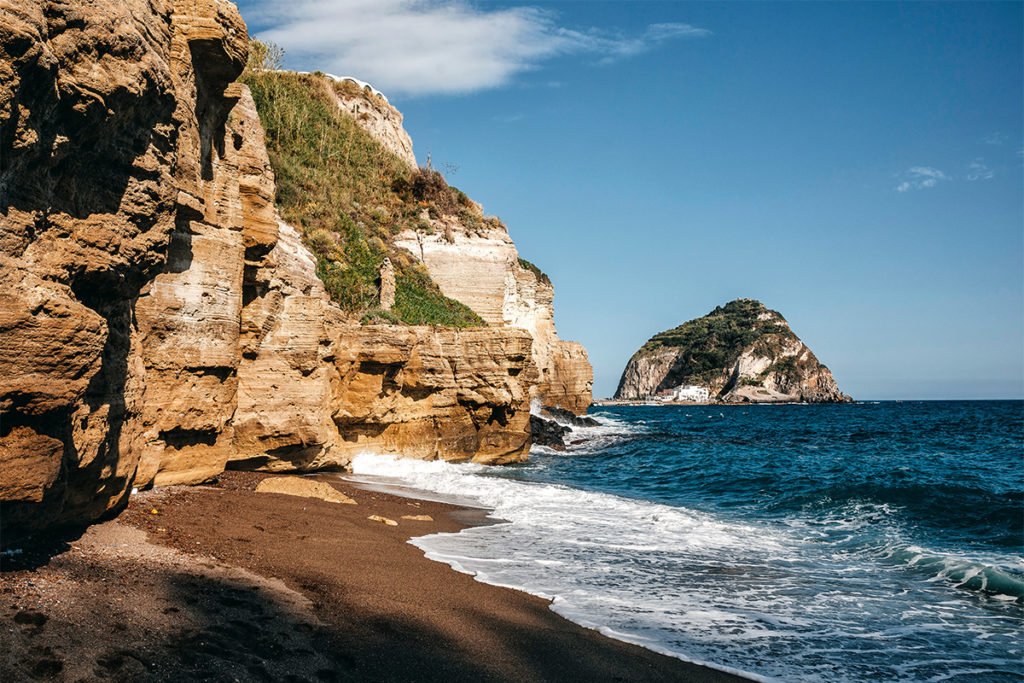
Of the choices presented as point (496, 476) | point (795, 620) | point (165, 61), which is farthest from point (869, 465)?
point (165, 61)

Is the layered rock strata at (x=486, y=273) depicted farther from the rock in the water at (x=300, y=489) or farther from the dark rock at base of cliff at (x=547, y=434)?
the rock in the water at (x=300, y=489)

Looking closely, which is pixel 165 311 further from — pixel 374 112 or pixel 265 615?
pixel 374 112

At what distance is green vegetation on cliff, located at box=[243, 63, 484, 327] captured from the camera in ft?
71.7

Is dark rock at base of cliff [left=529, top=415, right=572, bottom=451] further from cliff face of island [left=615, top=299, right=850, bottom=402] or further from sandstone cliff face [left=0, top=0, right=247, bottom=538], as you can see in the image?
cliff face of island [left=615, top=299, right=850, bottom=402]

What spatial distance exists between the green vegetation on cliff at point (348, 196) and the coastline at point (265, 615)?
42.1 feet

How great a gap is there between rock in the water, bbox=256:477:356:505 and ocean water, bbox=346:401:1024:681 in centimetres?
207

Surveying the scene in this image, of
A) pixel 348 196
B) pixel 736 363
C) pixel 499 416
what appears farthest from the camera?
pixel 736 363

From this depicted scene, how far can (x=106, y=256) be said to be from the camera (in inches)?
210

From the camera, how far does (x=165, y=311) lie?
9180 mm

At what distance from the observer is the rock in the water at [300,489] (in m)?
10.5

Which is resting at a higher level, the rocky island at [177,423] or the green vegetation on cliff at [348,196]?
the green vegetation on cliff at [348,196]

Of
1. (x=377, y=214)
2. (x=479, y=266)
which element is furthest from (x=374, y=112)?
(x=479, y=266)

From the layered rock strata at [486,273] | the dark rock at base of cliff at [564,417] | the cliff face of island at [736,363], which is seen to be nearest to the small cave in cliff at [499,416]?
the layered rock strata at [486,273]

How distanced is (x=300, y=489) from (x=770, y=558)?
685cm
